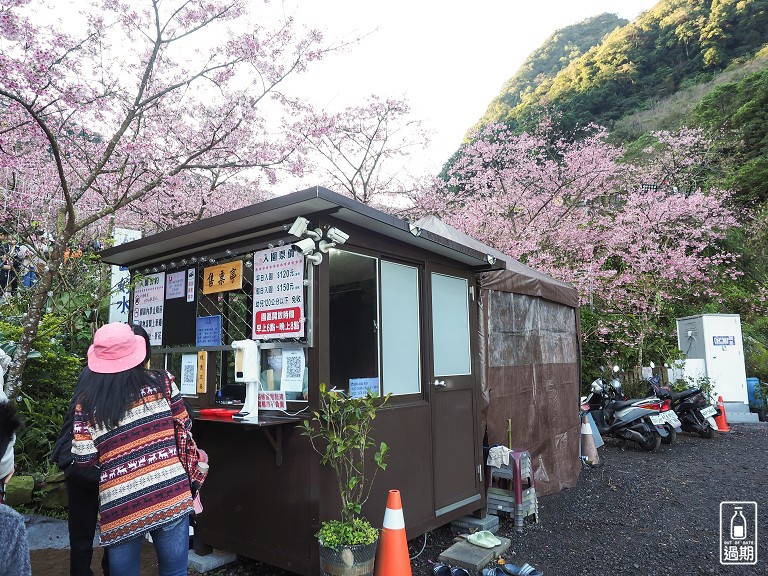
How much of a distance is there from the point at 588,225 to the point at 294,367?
42.5ft

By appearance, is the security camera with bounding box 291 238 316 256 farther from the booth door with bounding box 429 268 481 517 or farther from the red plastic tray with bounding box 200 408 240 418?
the booth door with bounding box 429 268 481 517

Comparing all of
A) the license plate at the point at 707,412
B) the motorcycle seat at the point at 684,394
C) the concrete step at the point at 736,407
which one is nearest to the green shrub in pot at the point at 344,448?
the motorcycle seat at the point at 684,394

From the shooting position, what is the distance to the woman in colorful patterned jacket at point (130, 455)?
2.19 meters

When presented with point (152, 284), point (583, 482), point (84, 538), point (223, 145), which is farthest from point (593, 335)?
point (84, 538)

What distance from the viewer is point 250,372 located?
134 inches

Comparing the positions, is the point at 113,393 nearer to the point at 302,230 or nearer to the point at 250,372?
the point at 250,372

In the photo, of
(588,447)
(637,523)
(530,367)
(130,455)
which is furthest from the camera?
(588,447)

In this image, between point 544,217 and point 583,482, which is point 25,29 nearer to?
point 583,482

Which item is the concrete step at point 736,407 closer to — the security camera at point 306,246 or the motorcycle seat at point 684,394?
the motorcycle seat at point 684,394

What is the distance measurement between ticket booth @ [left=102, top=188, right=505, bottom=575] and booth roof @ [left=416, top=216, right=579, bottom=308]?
0.24 metres

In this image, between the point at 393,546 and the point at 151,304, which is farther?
the point at 151,304

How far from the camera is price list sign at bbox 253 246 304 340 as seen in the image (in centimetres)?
339

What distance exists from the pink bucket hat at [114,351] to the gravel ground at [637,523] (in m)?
2.23

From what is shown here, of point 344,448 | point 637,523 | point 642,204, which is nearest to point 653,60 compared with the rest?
point 642,204
